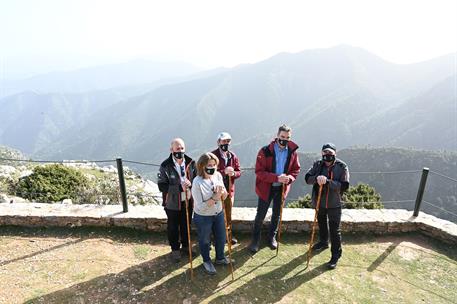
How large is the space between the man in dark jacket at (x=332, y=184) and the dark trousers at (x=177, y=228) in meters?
2.30

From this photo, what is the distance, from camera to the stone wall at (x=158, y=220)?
6867 mm

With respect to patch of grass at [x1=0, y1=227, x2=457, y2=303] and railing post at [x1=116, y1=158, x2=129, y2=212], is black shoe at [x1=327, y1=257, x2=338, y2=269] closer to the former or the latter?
patch of grass at [x1=0, y1=227, x2=457, y2=303]

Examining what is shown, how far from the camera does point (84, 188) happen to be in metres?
16.1

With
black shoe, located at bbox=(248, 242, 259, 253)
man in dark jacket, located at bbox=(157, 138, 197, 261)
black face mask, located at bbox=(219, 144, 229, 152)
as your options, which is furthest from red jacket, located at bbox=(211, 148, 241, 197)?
black shoe, located at bbox=(248, 242, 259, 253)

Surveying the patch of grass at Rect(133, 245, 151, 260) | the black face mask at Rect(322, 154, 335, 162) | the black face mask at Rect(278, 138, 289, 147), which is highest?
the black face mask at Rect(278, 138, 289, 147)

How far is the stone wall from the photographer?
687cm

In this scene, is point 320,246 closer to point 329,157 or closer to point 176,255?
point 329,157

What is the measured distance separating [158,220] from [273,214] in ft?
7.78

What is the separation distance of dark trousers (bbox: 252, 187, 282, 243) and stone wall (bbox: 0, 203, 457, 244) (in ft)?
1.19

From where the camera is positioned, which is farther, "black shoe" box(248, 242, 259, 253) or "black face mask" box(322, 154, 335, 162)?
"black shoe" box(248, 242, 259, 253)

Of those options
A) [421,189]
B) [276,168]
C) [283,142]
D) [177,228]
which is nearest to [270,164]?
[276,168]

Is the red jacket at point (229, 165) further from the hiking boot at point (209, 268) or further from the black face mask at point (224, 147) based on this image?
the hiking boot at point (209, 268)

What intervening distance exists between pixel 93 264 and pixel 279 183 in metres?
3.56

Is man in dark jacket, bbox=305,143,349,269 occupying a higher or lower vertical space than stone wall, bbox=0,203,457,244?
higher
